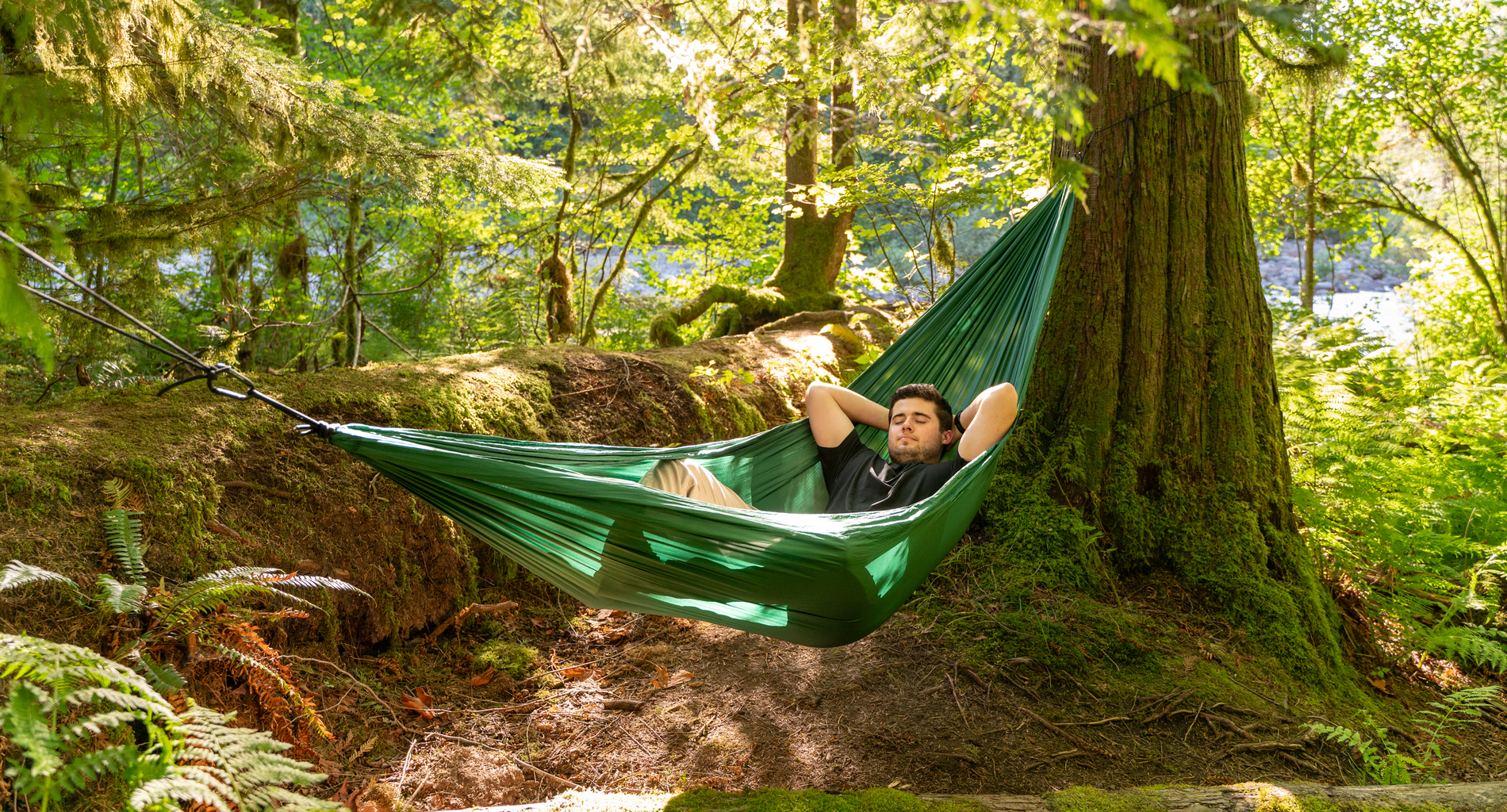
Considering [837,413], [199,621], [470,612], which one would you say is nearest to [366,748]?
[199,621]

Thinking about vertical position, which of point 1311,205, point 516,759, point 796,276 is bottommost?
point 516,759

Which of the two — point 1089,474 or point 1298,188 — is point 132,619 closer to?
point 1089,474

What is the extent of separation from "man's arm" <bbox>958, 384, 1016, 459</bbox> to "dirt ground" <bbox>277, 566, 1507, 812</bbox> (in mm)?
456

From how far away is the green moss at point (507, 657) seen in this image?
203 centimetres

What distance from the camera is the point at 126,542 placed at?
4.80 ft

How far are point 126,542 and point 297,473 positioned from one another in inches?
18.1

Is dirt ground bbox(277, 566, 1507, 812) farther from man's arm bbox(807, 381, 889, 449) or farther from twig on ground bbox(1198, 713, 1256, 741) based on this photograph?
man's arm bbox(807, 381, 889, 449)

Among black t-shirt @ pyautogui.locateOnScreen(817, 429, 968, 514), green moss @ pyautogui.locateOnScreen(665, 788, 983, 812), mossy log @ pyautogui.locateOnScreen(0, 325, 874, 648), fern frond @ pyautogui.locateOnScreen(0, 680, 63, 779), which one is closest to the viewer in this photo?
fern frond @ pyautogui.locateOnScreen(0, 680, 63, 779)

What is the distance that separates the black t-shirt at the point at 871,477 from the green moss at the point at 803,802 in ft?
2.38

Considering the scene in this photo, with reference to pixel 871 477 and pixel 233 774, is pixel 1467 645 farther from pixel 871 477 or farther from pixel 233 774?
pixel 233 774

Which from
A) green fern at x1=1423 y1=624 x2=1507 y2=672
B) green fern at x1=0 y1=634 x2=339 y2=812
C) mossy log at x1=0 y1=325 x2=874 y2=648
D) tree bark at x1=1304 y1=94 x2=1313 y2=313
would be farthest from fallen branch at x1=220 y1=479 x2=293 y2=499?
tree bark at x1=1304 y1=94 x2=1313 y2=313

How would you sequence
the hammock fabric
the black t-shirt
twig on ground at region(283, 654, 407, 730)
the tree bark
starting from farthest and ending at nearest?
the tree bark → the black t-shirt → twig on ground at region(283, 654, 407, 730) → the hammock fabric

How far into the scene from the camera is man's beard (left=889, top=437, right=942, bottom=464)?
6.99ft

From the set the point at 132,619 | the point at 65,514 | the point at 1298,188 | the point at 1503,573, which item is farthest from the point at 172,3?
the point at 1298,188
